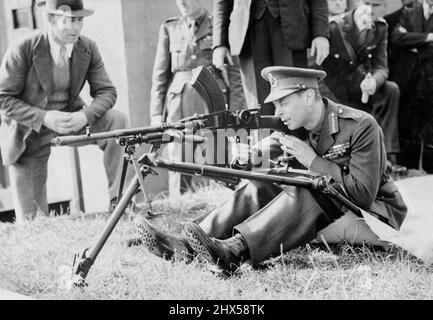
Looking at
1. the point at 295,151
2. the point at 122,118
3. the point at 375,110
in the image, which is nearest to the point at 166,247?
the point at 295,151

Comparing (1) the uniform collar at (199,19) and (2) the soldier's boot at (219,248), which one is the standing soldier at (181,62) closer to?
(1) the uniform collar at (199,19)

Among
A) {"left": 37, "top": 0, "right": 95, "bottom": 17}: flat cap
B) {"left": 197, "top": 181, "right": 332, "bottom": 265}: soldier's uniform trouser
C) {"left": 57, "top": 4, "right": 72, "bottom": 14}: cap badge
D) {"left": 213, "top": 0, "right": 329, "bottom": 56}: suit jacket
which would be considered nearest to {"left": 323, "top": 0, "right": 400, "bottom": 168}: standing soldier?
{"left": 213, "top": 0, "right": 329, "bottom": 56}: suit jacket

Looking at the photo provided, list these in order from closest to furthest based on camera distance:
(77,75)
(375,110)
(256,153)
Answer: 1. (256,153)
2. (77,75)
3. (375,110)

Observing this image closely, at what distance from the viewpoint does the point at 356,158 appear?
4.36 metres

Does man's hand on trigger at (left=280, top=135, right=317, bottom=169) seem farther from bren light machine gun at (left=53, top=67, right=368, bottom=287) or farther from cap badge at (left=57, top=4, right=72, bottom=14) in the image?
cap badge at (left=57, top=4, right=72, bottom=14)

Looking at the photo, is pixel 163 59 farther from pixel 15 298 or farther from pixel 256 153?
pixel 15 298

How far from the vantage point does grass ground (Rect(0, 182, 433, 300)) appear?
402 centimetres

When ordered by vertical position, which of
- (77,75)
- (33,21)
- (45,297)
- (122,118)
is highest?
(33,21)

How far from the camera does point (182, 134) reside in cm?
431

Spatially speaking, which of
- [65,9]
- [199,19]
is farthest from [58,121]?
[199,19]

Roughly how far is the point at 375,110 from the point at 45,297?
14.8 ft

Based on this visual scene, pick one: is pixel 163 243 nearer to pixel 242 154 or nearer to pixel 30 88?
pixel 242 154

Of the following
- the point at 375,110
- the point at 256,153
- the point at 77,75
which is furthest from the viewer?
the point at 375,110

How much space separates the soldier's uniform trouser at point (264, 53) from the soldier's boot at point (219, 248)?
159 centimetres
